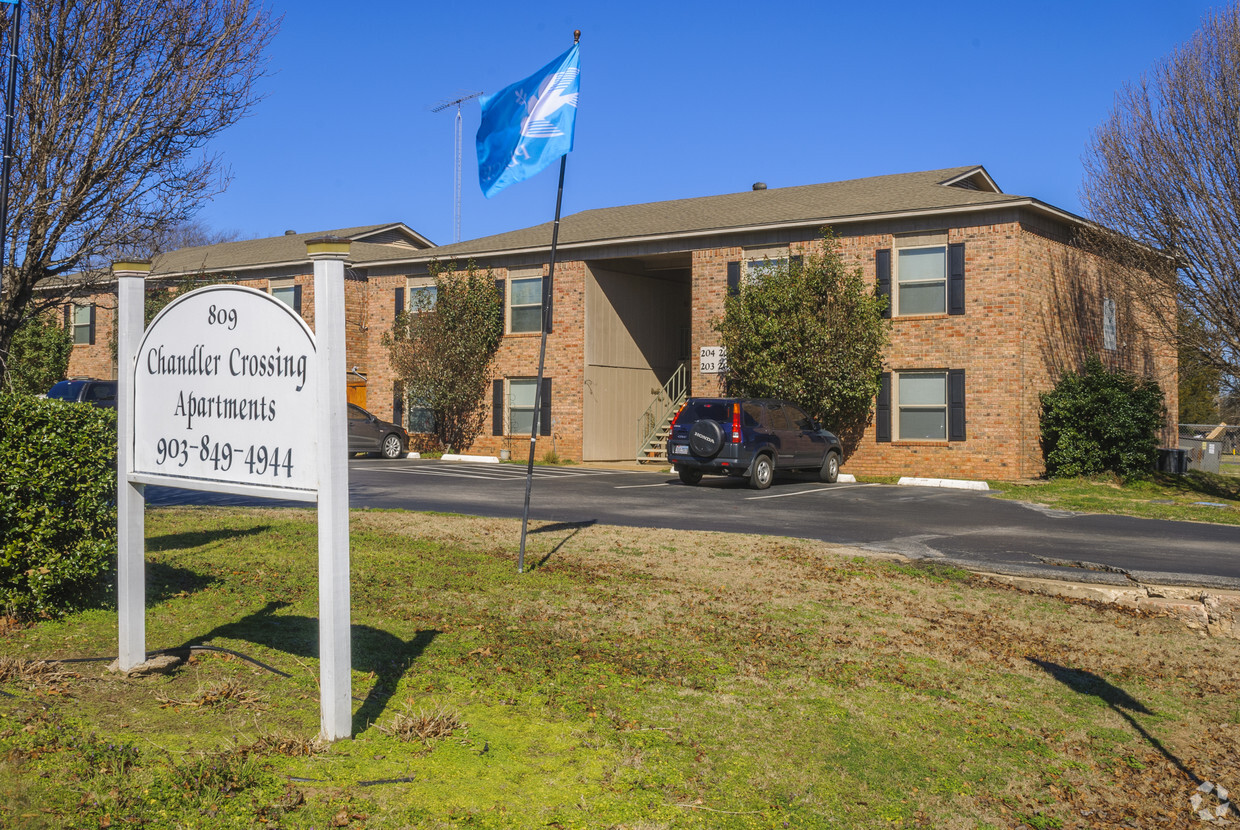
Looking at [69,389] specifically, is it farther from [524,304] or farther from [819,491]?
[819,491]

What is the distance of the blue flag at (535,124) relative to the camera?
908 centimetres

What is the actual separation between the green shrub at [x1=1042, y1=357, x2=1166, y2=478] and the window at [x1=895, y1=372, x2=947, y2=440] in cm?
238

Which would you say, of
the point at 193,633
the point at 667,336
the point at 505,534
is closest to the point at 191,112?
the point at 505,534

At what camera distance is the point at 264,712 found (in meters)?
4.88

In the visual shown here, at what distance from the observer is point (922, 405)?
921 inches

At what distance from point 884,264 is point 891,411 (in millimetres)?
3484

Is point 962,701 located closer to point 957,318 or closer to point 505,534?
point 505,534

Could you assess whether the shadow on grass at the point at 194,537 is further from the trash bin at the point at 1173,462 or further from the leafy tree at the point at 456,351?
the trash bin at the point at 1173,462

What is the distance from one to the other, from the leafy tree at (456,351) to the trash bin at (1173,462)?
17.9 meters

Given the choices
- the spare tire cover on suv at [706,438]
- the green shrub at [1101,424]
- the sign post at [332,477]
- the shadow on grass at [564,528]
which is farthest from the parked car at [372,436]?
the sign post at [332,477]

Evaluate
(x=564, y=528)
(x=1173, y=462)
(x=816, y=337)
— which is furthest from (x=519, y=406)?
(x=564, y=528)

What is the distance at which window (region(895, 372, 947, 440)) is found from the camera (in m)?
23.2

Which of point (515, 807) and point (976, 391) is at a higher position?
point (976, 391)

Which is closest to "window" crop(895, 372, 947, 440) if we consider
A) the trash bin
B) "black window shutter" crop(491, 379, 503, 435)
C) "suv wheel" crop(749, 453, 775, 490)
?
"suv wheel" crop(749, 453, 775, 490)
